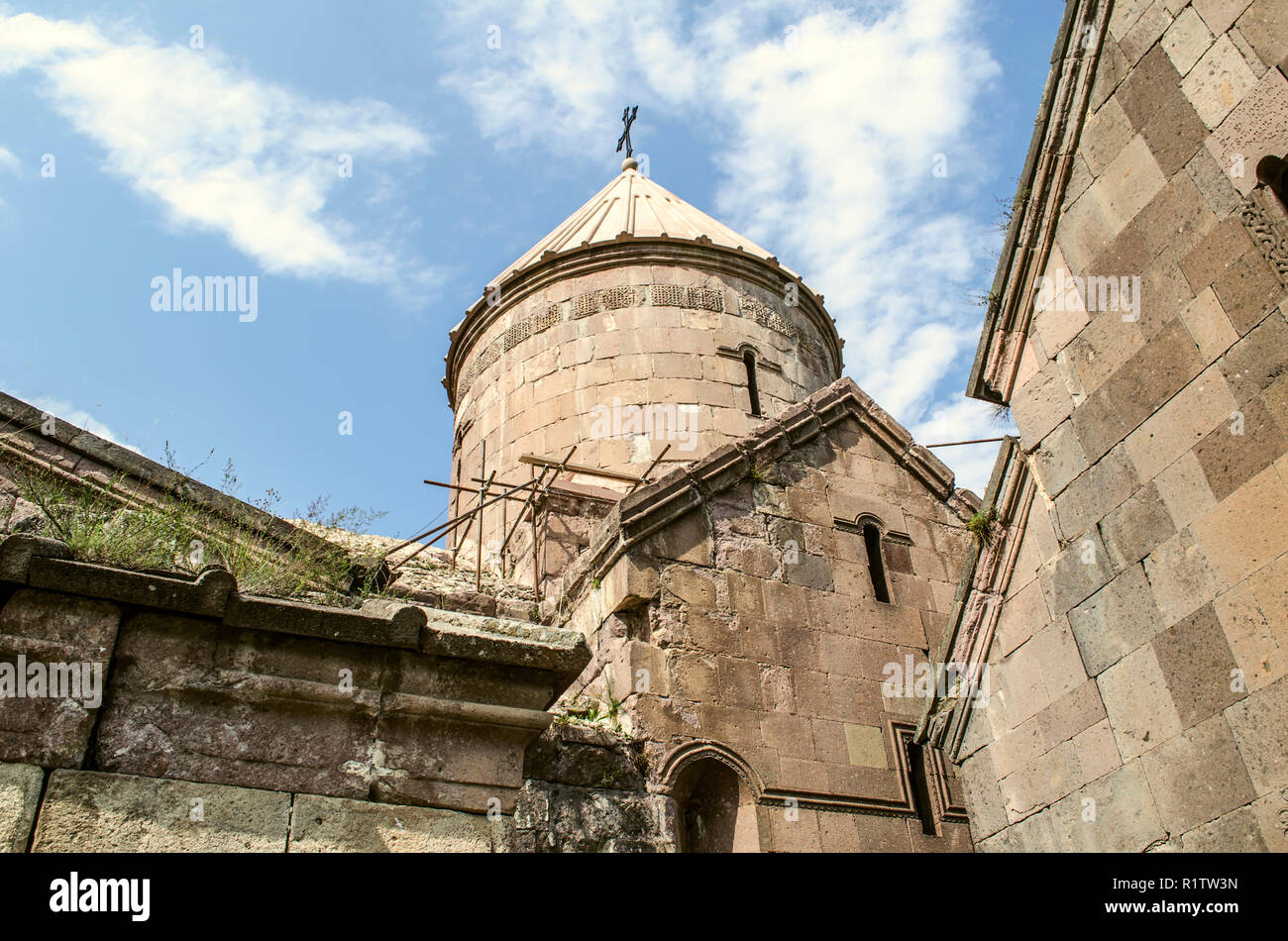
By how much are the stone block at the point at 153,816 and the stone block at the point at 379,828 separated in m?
0.06

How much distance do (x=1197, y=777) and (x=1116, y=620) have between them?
71cm

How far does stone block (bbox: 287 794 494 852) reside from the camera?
2.70m

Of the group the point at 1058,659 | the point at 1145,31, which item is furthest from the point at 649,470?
the point at 1145,31

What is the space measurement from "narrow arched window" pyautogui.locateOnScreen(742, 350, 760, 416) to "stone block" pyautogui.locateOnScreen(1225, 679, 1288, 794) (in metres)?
6.58

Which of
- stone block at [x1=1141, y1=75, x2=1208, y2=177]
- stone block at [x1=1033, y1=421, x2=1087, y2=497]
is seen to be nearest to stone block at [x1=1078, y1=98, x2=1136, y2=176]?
stone block at [x1=1141, y1=75, x2=1208, y2=177]

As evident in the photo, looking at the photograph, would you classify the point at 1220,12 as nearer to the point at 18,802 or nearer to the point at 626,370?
the point at 18,802

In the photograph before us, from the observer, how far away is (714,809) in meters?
5.50

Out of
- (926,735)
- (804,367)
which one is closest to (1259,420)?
(926,735)

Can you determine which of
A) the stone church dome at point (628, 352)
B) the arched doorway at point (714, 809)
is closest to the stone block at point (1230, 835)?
the arched doorway at point (714, 809)

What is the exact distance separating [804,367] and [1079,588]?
6.59m

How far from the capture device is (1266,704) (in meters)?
3.52
